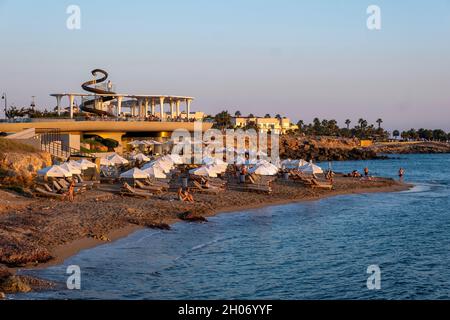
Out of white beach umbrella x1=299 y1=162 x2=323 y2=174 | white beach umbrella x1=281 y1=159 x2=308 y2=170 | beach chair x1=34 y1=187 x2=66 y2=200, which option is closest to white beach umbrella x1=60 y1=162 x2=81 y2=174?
beach chair x1=34 y1=187 x2=66 y2=200

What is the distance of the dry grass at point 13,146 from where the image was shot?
30.5 meters

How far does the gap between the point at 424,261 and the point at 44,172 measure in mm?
17174

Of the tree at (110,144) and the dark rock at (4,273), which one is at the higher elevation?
the tree at (110,144)

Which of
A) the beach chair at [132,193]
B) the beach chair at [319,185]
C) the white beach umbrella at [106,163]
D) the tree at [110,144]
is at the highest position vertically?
the tree at [110,144]

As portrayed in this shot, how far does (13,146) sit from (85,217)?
11887 millimetres

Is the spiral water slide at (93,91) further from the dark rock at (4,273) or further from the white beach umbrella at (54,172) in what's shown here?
the dark rock at (4,273)

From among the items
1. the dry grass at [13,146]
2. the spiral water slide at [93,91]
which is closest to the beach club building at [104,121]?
the spiral water slide at [93,91]

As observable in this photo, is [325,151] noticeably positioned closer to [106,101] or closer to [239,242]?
[106,101]

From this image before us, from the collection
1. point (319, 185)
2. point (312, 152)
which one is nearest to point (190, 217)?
point (319, 185)

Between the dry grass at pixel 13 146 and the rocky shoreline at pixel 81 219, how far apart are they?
5.79 meters

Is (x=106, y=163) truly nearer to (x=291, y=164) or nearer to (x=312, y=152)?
(x=291, y=164)

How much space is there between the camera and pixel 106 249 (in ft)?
60.1

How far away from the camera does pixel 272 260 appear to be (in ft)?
61.5

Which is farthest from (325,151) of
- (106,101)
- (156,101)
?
(106,101)
